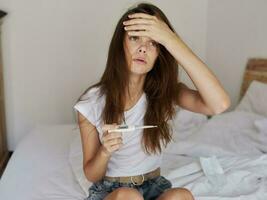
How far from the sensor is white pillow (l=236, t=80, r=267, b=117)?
2068mm

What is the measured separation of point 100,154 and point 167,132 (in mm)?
278

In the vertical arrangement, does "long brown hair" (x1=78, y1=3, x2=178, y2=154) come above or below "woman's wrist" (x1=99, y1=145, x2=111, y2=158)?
above

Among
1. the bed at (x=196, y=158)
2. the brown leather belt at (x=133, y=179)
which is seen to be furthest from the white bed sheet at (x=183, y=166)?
the brown leather belt at (x=133, y=179)

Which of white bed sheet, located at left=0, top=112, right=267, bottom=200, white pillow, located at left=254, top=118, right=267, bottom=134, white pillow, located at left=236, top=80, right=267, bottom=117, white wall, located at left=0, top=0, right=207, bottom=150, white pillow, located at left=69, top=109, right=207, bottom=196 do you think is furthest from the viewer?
white wall, located at left=0, top=0, right=207, bottom=150

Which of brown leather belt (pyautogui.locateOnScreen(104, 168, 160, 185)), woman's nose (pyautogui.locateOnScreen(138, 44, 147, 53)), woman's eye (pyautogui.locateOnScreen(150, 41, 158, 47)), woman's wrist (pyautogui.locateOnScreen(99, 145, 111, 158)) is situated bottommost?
brown leather belt (pyautogui.locateOnScreen(104, 168, 160, 185))

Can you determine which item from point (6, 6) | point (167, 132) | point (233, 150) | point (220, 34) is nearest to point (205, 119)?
point (233, 150)

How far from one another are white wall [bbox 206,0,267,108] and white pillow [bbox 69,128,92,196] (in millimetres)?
1094

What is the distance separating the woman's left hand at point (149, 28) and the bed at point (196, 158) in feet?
2.01

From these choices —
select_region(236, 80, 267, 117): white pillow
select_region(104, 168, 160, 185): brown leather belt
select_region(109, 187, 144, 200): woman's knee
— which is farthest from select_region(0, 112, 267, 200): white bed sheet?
select_region(109, 187, 144, 200): woman's knee

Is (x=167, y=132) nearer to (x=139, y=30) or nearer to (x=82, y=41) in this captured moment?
(x=139, y=30)

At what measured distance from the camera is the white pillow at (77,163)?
150 centimetres

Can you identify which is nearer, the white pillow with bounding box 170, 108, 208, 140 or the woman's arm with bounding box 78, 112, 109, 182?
the woman's arm with bounding box 78, 112, 109, 182

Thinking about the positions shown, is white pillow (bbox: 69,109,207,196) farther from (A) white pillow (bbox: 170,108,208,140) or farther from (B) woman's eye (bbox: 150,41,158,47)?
(B) woman's eye (bbox: 150,41,158,47)

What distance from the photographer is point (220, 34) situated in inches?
101
